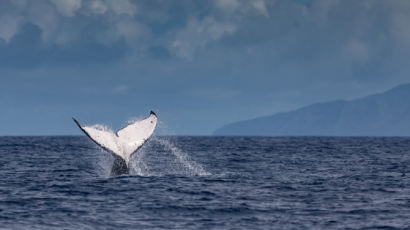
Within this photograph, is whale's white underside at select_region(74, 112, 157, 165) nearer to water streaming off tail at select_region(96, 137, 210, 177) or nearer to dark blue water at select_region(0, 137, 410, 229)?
dark blue water at select_region(0, 137, 410, 229)

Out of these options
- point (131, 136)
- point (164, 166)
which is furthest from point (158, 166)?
point (131, 136)

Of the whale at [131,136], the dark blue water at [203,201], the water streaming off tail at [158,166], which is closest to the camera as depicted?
the dark blue water at [203,201]

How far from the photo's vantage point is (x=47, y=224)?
13367 millimetres

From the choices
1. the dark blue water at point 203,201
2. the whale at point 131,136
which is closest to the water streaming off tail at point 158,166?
the dark blue water at point 203,201

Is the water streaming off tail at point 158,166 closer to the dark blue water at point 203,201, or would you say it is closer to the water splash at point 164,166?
the water splash at point 164,166

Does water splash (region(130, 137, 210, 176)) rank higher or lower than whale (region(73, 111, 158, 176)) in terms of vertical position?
lower

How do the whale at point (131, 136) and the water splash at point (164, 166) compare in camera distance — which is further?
the water splash at point (164, 166)

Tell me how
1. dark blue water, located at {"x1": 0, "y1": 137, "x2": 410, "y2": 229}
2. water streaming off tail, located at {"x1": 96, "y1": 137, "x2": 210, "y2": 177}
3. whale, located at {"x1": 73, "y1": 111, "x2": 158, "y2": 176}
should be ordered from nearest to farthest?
1. dark blue water, located at {"x1": 0, "y1": 137, "x2": 410, "y2": 229}
2. whale, located at {"x1": 73, "y1": 111, "x2": 158, "y2": 176}
3. water streaming off tail, located at {"x1": 96, "y1": 137, "x2": 210, "y2": 177}

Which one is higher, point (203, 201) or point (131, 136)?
A: point (131, 136)

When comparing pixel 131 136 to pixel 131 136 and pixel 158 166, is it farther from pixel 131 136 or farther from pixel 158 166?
pixel 158 166

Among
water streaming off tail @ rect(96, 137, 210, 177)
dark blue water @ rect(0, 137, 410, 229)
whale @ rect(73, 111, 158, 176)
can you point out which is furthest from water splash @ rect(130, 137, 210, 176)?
whale @ rect(73, 111, 158, 176)

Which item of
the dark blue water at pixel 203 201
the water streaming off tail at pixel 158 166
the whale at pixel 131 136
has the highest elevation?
the whale at pixel 131 136

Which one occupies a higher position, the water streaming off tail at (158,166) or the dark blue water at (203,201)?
the water streaming off tail at (158,166)

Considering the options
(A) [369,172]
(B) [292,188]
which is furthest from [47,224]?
(A) [369,172]
